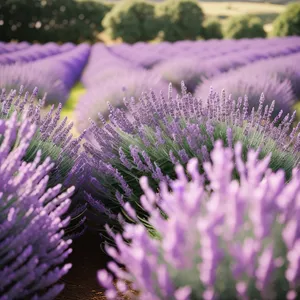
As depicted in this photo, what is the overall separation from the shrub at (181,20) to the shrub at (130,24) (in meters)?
0.95

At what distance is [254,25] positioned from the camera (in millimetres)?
35094

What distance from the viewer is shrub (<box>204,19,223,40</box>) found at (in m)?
38.5

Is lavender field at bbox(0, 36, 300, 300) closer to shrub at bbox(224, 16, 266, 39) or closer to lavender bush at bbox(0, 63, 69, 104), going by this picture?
lavender bush at bbox(0, 63, 69, 104)

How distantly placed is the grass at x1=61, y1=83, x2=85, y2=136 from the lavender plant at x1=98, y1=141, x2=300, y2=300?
14.2ft

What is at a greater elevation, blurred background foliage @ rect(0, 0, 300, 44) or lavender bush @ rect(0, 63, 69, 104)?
lavender bush @ rect(0, 63, 69, 104)

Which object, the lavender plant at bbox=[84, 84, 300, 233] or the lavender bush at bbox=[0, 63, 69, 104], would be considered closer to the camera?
the lavender plant at bbox=[84, 84, 300, 233]

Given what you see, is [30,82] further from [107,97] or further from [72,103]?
[72,103]

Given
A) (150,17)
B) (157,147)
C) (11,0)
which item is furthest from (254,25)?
(157,147)

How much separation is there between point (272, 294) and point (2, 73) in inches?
239

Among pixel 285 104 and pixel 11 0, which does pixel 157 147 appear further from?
pixel 11 0

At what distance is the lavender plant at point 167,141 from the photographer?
Result: 2.41 meters

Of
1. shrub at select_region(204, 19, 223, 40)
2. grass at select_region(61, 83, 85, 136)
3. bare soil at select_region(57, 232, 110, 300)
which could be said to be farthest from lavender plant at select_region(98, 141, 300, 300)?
shrub at select_region(204, 19, 223, 40)

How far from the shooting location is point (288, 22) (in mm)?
33625

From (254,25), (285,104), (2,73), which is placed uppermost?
(2,73)
